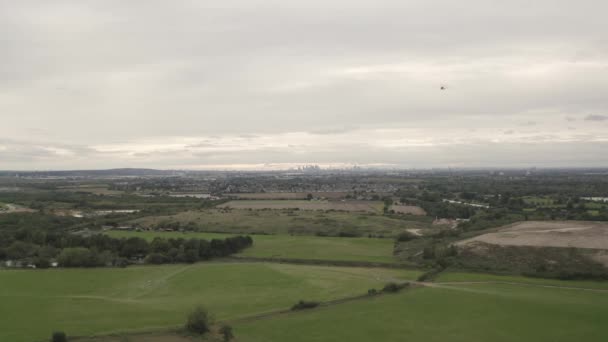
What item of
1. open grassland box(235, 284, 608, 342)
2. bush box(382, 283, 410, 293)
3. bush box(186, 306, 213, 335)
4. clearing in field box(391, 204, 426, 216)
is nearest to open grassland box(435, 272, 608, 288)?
open grassland box(235, 284, 608, 342)

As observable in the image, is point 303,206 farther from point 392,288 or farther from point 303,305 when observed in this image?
point 303,305

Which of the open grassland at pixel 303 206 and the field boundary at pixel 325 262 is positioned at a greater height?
the open grassland at pixel 303 206

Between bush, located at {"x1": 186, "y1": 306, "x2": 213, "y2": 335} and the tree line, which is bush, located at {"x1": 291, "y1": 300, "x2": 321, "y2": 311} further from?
the tree line

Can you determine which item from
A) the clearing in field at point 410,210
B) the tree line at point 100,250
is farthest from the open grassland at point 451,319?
the clearing in field at point 410,210

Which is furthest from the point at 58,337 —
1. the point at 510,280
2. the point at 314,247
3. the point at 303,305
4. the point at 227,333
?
the point at 510,280

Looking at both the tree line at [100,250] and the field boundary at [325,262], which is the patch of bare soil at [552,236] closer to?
the field boundary at [325,262]
